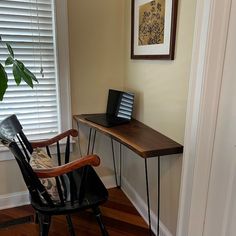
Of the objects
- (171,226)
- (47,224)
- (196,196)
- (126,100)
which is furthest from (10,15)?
(171,226)

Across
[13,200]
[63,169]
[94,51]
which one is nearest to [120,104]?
[94,51]

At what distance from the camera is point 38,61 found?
1.95 m

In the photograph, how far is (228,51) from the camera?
3.84ft

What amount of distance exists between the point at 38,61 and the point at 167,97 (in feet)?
3.59

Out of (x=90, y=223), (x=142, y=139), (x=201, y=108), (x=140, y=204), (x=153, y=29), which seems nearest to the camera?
(x=201, y=108)

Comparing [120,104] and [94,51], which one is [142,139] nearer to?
[120,104]

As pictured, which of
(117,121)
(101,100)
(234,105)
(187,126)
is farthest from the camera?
(101,100)

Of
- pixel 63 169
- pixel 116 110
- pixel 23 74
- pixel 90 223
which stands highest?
pixel 23 74

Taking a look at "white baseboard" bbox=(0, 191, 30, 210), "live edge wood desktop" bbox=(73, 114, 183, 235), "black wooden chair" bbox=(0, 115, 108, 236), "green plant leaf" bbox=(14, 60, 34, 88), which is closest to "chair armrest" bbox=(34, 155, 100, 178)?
"black wooden chair" bbox=(0, 115, 108, 236)

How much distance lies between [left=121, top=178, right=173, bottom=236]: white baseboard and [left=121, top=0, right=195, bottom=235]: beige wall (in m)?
0.05

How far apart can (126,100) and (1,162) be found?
1.16 metres

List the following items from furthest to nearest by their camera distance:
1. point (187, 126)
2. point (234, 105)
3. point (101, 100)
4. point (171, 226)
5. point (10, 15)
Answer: point (101, 100) < point (10, 15) < point (171, 226) < point (187, 126) < point (234, 105)

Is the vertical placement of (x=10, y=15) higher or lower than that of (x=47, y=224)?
higher

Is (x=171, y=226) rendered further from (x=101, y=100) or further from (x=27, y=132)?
(x=27, y=132)
